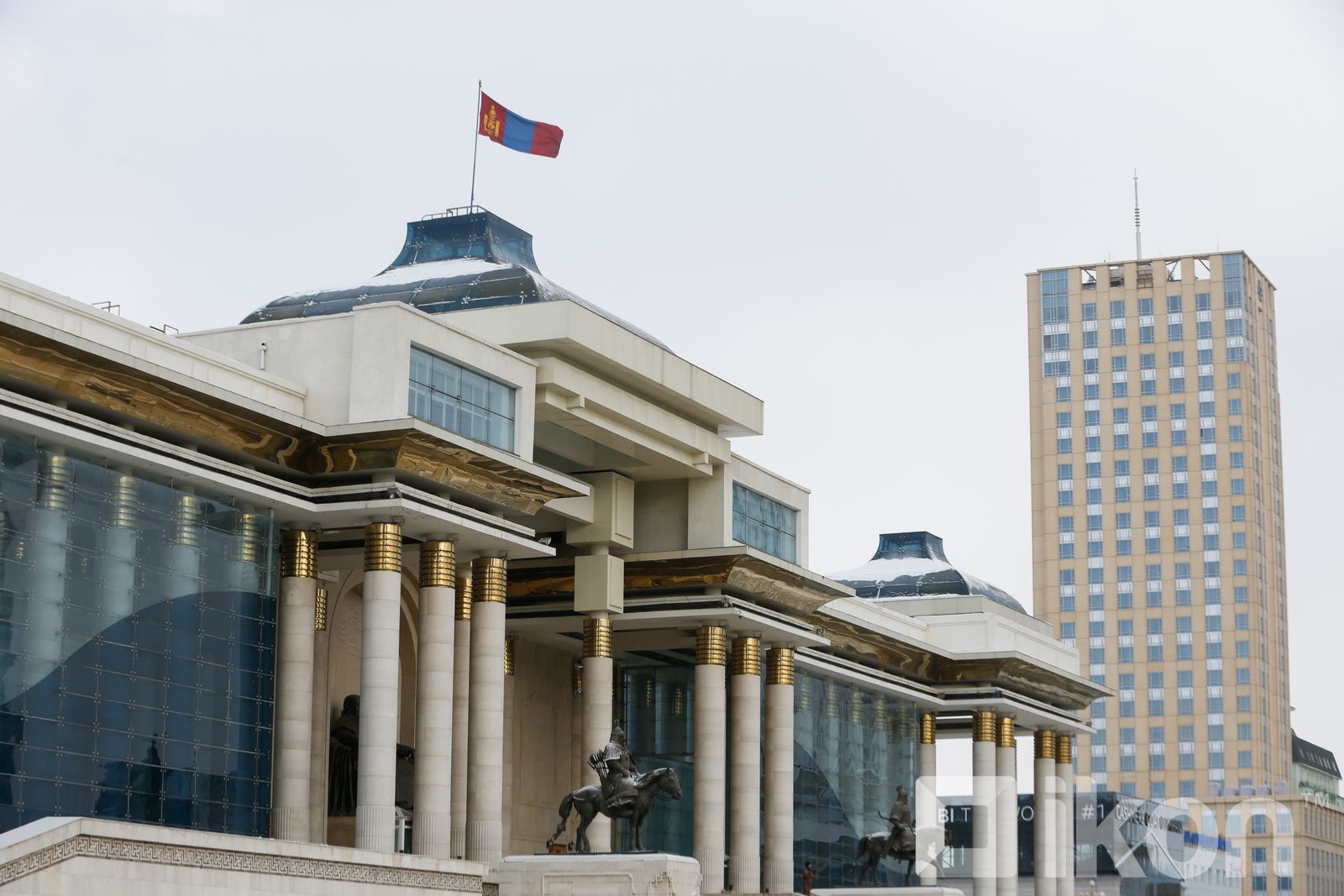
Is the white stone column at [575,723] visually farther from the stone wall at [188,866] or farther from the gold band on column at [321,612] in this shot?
the stone wall at [188,866]

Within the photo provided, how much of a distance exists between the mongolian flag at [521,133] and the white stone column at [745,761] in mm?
13759

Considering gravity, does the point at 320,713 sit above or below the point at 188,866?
above

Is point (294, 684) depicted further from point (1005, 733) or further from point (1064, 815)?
point (1064, 815)

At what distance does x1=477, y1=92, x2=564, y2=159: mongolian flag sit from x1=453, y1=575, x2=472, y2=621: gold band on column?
10.7 metres

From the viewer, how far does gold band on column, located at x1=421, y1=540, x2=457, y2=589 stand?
142ft

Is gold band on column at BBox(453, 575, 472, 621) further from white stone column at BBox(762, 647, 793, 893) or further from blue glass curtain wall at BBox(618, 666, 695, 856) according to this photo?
white stone column at BBox(762, 647, 793, 893)

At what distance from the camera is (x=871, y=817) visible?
68.8 m

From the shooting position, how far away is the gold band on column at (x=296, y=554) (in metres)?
41.9

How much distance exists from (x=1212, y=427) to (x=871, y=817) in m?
77.0

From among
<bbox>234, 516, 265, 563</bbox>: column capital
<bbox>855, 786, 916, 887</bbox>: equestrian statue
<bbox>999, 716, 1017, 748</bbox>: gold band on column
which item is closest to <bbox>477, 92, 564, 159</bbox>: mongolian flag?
<bbox>234, 516, 265, 563</bbox>: column capital

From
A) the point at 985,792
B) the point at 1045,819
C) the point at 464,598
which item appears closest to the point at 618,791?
the point at 464,598

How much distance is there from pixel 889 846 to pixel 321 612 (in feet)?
68.1

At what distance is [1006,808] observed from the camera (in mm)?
75688

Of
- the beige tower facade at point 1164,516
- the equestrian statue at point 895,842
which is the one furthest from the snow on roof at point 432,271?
the beige tower facade at point 1164,516
